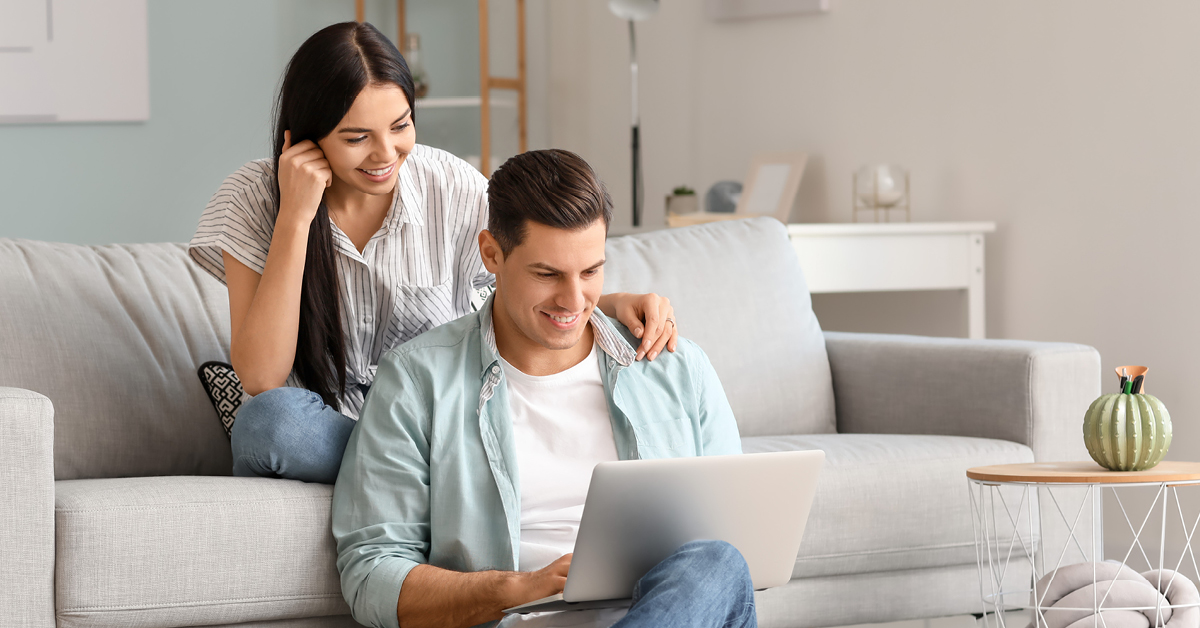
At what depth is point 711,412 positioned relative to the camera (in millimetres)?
1677

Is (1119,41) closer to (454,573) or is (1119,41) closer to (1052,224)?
(1052,224)

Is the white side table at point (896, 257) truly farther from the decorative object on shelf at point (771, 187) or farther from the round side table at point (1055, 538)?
the round side table at point (1055, 538)

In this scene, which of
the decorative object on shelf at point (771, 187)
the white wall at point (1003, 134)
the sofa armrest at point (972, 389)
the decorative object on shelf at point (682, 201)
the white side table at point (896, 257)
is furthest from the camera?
the decorative object on shelf at point (682, 201)

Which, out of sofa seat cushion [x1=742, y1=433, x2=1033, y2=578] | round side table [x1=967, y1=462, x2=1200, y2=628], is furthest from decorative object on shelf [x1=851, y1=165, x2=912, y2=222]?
sofa seat cushion [x1=742, y1=433, x2=1033, y2=578]

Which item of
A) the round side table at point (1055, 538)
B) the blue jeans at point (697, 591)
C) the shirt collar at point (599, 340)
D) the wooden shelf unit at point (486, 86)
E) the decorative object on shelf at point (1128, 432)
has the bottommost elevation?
the round side table at point (1055, 538)

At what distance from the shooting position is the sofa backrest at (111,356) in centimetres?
196

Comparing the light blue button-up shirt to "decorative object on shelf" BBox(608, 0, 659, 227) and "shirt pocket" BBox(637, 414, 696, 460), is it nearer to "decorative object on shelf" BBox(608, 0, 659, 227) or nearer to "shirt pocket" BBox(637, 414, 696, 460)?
"shirt pocket" BBox(637, 414, 696, 460)

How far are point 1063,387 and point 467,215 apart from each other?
109 cm

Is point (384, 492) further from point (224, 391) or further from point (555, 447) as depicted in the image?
point (224, 391)

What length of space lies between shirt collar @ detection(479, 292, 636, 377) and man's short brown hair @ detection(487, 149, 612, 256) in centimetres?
12

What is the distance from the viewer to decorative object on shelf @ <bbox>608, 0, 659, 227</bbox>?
3855 millimetres

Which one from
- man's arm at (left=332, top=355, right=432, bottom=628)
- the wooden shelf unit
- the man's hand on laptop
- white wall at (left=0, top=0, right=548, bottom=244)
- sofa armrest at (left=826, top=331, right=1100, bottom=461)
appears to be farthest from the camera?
the wooden shelf unit

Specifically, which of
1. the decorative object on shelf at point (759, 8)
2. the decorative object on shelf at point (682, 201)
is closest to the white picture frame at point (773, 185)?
the decorative object on shelf at point (682, 201)

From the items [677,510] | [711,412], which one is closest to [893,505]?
[711,412]
